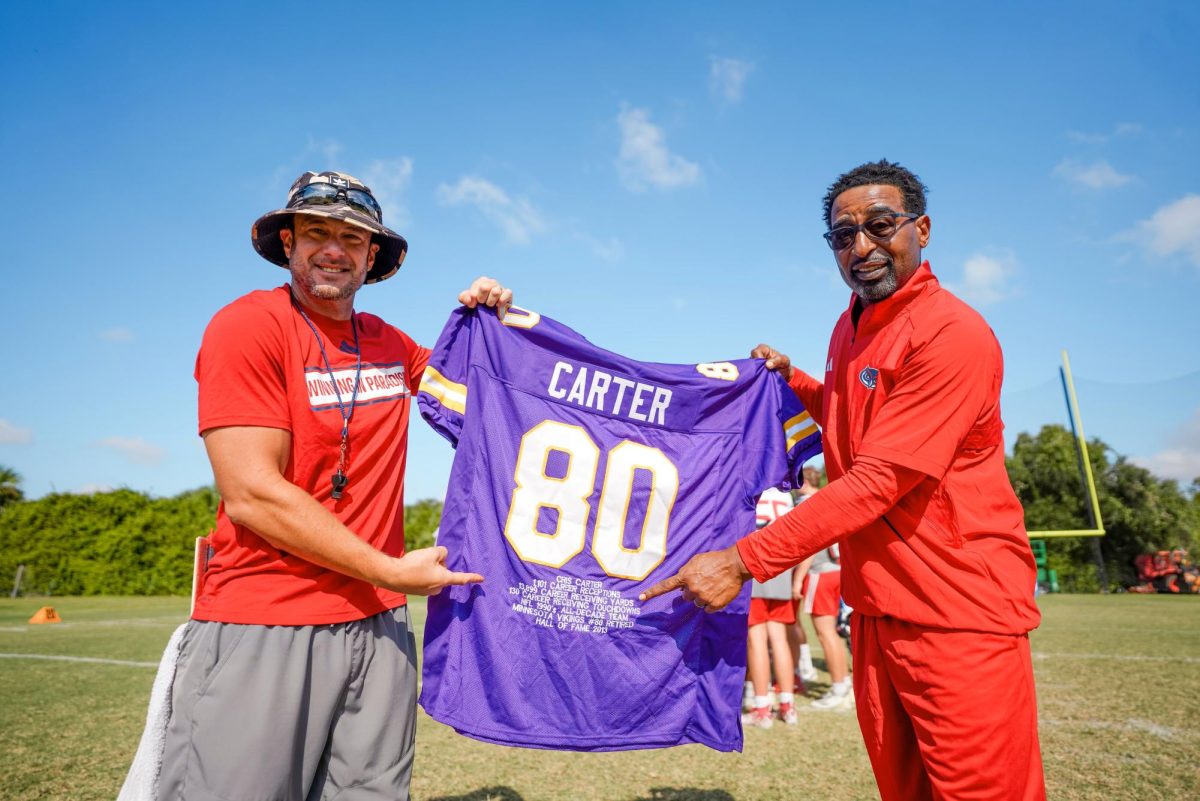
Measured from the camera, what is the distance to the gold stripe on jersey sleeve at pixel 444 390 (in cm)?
336

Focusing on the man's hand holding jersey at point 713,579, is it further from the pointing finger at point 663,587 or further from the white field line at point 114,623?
the white field line at point 114,623

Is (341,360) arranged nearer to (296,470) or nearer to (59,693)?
(296,470)

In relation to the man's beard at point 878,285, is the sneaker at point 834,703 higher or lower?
lower

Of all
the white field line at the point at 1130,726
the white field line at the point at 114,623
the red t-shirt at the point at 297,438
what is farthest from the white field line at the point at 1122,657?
the white field line at the point at 114,623

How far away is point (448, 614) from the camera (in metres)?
3.13

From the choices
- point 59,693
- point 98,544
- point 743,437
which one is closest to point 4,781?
point 59,693

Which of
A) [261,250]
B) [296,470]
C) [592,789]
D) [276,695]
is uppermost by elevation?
[261,250]

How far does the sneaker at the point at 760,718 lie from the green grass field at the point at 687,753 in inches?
5.3

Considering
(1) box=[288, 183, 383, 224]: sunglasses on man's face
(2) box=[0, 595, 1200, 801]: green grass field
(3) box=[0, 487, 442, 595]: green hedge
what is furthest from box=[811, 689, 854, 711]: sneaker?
(3) box=[0, 487, 442, 595]: green hedge

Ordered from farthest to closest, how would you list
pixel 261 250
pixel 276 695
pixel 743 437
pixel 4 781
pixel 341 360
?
pixel 4 781, pixel 743 437, pixel 261 250, pixel 341 360, pixel 276 695

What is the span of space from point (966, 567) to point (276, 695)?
→ 233 cm

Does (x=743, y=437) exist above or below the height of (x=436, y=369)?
below

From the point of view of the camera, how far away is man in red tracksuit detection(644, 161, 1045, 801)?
7.89 feet

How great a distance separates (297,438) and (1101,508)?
37806mm
